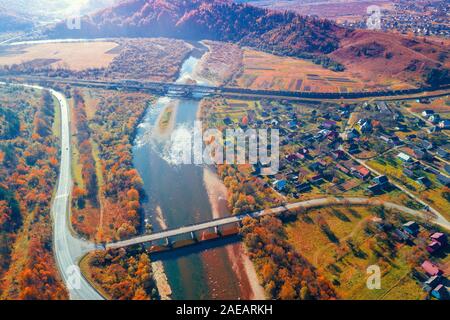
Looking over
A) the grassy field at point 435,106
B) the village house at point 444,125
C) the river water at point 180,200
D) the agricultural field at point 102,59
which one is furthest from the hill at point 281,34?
the river water at point 180,200

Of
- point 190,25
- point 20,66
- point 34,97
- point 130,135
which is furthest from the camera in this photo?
point 190,25

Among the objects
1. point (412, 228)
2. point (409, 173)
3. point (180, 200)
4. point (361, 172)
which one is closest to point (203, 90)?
point (180, 200)

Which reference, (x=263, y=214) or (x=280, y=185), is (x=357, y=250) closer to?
Result: (x=263, y=214)

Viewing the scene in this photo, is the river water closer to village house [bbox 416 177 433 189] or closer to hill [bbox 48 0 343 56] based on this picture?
village house [bbox 416 177 433 189]

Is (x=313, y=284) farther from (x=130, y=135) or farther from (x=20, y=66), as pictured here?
(x=20, y=66)

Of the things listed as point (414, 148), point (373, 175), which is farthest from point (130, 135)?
point (414, 148)

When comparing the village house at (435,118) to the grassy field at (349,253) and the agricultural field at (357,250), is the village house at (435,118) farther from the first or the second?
the grassy field at (349,253)
